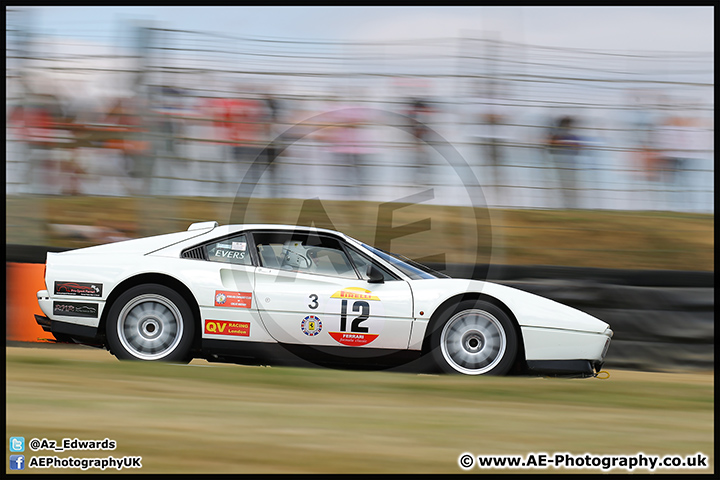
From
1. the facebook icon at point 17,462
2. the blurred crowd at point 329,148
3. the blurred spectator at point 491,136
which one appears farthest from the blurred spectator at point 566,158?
the facebook icon at point 17,462

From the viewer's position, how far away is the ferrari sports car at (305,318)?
14.2ft

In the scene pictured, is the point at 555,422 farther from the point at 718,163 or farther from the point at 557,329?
the point at 718,163

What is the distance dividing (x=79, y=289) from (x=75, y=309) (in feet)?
0.45

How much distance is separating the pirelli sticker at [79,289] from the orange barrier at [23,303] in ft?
2.78

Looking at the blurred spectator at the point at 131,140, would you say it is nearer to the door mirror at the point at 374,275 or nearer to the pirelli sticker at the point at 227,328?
the pirelli sticker at the point at 227,328

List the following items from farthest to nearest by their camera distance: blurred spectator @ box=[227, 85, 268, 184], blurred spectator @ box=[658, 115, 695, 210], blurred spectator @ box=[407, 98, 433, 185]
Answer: blurred spectator @ box=[227, 85, 268, 184] → blurred spectator @ box=[407, 98, 433, 185] → blurred spectator @ box=[658, 115, 695, 210]

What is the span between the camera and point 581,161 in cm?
617

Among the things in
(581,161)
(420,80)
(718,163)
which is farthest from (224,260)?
(718,163)

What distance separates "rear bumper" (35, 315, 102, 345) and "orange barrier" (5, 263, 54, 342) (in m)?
0.66

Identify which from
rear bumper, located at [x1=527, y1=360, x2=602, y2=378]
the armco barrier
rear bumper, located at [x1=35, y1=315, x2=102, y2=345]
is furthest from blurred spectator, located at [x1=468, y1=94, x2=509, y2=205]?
rear bumper, located at [x1=35, y1=315, x2=102, y2=345]

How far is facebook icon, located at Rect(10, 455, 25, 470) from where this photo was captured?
311cm

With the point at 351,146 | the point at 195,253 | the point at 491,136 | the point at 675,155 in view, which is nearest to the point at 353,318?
the point at 195,253

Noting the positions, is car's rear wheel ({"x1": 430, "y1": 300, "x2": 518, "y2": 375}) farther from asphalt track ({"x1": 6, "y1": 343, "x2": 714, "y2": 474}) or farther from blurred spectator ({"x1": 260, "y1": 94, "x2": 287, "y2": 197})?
blurred spectator ({"x1": 260, "y1": 94, "x2": 287, "y2": 197})

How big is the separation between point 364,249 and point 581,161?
2.66 metres
